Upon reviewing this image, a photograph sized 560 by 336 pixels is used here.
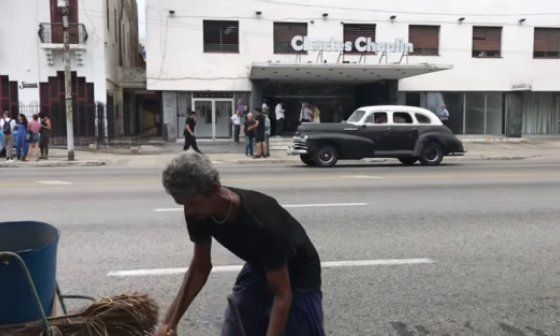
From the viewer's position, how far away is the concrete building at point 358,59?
26688mm

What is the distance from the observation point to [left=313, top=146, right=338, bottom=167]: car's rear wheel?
16859mm

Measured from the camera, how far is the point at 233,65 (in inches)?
1073

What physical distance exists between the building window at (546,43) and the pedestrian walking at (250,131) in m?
16.9

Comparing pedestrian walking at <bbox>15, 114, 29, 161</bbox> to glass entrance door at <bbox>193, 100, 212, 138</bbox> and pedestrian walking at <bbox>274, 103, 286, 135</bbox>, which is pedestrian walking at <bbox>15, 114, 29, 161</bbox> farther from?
pedestrian walking at <bbox>274, 103, 286, 135</bbox>

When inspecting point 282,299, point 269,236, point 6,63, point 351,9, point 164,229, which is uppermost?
point 351,9

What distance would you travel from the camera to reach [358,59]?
27.8 meters

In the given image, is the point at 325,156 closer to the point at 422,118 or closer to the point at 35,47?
the point at 422,118

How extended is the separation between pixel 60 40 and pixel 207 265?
2531 cm

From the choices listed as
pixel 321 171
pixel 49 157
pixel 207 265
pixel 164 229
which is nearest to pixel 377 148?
pixel 321 171

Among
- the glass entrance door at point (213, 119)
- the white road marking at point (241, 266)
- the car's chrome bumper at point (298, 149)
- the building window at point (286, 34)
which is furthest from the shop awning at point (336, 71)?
the white road marking at point (241, 266)

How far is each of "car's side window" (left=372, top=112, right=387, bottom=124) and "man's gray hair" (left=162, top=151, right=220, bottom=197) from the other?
15147mm

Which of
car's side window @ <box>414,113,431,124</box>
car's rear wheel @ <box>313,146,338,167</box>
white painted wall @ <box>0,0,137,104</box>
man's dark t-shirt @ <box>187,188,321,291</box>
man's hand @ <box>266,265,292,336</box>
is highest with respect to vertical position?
white painted wall @ <box>0,0,137,104</box>

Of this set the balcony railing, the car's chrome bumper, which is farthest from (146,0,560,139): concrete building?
the car's chrome bumper

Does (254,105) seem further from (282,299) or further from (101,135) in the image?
(282,299)
